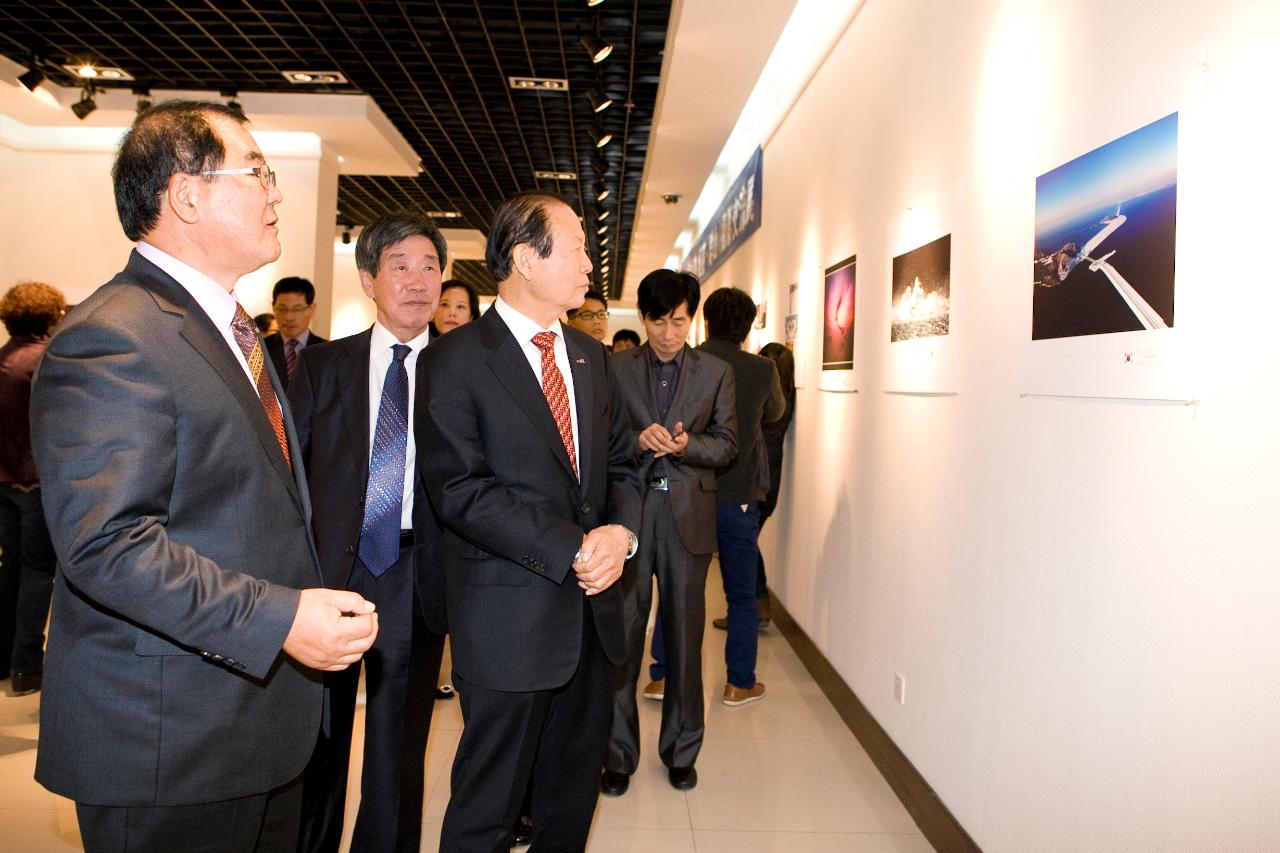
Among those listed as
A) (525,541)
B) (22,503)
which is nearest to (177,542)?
(525,541)

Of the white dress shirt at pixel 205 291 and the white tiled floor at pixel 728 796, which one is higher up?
the white dress shirt at pixel 205 291

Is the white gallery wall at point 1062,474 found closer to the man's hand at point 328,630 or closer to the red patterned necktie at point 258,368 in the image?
the man's hand at point 328,630

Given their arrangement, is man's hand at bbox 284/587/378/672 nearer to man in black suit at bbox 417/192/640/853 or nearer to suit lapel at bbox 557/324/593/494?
man in black suit at bbox 417/192/640/853

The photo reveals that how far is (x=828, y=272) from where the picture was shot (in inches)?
197

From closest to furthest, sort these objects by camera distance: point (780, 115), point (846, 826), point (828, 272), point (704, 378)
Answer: point (846, 826) → point (704, 378) → point (828, 272) → point (780, 115)

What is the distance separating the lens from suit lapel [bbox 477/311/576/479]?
2.05m

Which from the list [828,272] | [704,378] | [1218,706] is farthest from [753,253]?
[1218,706]

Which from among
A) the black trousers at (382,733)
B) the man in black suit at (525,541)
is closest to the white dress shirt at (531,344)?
the man in black suit at (525,541)

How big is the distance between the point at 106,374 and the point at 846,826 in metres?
2.85

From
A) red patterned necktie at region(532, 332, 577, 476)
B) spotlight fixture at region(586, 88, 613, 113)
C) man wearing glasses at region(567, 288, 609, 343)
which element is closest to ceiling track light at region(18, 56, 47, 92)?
spotlight fixture at region(586, 88, 613, 113)

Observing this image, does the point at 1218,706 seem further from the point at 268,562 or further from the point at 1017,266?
the point at 268,562

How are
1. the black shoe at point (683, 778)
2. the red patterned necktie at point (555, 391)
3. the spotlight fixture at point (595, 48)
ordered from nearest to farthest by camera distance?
the red patterned necktie at point (555, 391) → the black shoe at point (683, 778) → the spotlight fixture at point (595, 48)

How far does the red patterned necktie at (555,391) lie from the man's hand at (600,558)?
173 mm

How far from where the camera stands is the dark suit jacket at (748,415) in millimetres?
4312
